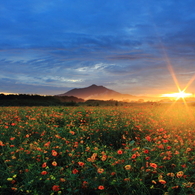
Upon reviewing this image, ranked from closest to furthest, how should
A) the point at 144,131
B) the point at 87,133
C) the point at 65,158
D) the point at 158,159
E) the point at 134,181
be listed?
1. the point at 134,181
2. the point at 158,159
3. the point at 65,158
4. the point at 87,133
5. the point at 144,131

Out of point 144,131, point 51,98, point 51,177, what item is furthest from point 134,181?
point 51,98

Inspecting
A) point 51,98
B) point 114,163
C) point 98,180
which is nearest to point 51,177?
point 98,180

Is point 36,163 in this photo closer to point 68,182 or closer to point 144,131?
point 68,182

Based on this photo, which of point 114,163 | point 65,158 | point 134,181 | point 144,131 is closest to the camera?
point 134,181

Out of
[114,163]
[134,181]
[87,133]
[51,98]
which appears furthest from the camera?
[51,98]

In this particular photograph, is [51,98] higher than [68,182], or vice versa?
[51,98]

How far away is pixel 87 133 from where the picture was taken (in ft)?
20.2

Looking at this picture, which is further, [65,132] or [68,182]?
[65,132]

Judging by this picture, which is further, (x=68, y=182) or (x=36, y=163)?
(x=36, y=163)

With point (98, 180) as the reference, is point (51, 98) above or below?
above

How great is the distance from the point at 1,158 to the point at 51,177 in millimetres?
1562

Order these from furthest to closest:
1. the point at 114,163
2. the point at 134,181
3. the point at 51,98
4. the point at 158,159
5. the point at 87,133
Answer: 1. the point at 51,98
2. the point at 87,133
3. the point at 158,159
4. the point at 114,163
5. the point at 134,181

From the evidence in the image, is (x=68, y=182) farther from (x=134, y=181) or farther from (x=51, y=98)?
(x=51, y=98)

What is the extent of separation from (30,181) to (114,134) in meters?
3.65
